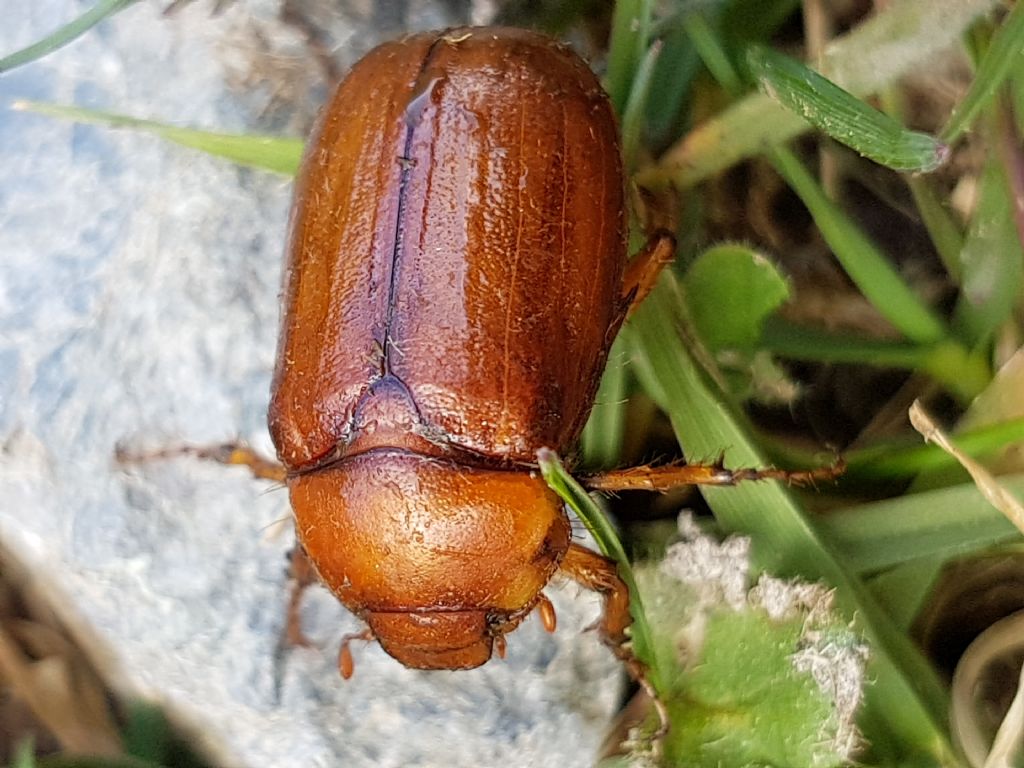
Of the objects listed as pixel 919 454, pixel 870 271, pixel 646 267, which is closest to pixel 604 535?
pixel 646 267

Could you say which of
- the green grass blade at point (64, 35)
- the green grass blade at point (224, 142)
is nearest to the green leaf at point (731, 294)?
the green grass blade at point (224, 142)

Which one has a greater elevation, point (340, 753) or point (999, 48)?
point (999, 48)

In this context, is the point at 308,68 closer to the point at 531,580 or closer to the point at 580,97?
the point at 580,97

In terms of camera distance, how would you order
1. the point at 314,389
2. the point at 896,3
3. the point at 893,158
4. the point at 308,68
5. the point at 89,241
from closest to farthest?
the point at 893,158 < the point at 896,3 < the point at 314,389 < the point at 308,68 < the point at 89,241

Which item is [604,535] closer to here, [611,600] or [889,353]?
[611,600]

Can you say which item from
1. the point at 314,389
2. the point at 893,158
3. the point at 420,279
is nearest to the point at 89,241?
the point at 314,389

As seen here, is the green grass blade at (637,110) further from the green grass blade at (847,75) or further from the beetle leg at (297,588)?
the beetle leg at (297,588)
